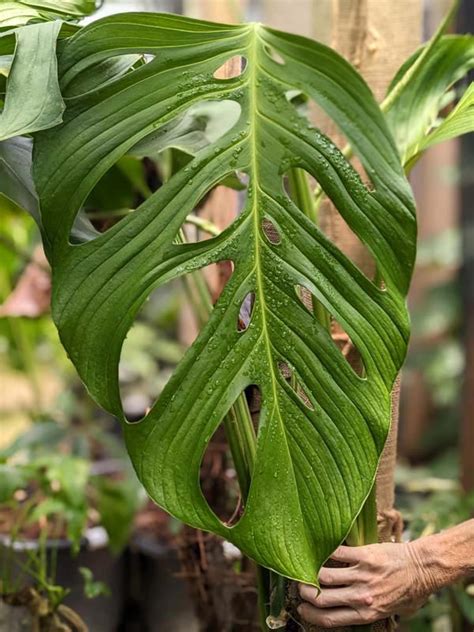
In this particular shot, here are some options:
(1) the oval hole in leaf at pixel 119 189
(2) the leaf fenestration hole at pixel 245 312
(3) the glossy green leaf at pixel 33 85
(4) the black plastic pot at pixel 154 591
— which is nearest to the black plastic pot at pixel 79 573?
(4) the black plastic pot at pixel 154 591

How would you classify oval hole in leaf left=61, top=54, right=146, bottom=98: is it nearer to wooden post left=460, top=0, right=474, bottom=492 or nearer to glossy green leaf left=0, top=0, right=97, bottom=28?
glossy green leaf left=0, top=0, right=97, bottom=28

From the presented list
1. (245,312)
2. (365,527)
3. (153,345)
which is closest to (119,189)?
(245,312)

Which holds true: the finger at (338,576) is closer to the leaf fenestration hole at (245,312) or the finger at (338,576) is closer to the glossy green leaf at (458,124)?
the leaf fenestration hole at (245,312)

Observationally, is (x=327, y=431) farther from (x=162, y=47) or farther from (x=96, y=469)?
(x=96, y=469)

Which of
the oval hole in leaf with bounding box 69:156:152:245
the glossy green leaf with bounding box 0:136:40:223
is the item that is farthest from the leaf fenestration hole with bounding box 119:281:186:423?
the glossy green leaf with bounding box 0:136:40:223

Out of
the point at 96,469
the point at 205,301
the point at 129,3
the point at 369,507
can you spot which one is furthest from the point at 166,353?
the point at 369,507

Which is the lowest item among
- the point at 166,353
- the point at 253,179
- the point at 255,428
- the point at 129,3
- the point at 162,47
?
the point at 166,353
